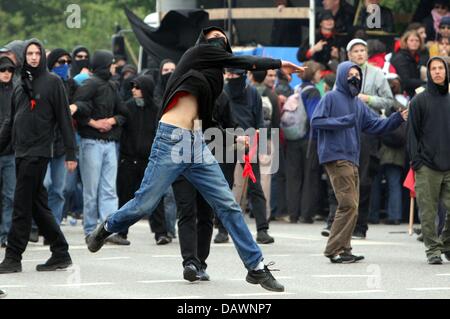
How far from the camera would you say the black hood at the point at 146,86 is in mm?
17500

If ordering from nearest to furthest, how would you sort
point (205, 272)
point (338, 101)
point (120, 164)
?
point (205, 272) → point (338, 101) → point (120, 164)

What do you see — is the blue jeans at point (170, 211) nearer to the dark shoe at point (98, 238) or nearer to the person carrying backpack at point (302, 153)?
the person carrying backpack at point (302, 153)

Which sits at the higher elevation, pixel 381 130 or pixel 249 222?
pixel 381 130

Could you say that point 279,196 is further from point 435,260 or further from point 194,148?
point 194,148

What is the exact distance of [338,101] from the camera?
15227 millimetres

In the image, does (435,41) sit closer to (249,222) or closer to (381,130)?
(249,222)

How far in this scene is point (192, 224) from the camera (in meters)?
13.3

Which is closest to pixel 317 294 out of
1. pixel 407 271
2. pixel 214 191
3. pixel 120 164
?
pixel 214 191

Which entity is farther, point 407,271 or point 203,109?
point 407,271

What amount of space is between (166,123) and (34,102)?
2240mm

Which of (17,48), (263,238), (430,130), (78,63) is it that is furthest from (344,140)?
(78,63)

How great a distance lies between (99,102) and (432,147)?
4225 mm

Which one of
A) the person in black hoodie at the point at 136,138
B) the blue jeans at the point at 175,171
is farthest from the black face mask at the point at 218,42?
the person in black hoodie at the point at 136,138

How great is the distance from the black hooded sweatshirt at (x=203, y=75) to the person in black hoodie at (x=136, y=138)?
5.31m
